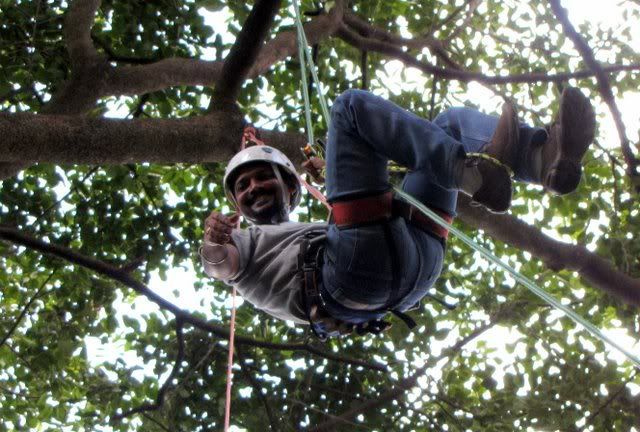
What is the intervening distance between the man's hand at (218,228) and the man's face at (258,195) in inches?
17.4

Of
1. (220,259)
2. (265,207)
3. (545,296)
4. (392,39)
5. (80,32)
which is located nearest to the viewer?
(545,296)

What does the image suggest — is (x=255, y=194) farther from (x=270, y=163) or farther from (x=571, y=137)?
(x=571, y=137)

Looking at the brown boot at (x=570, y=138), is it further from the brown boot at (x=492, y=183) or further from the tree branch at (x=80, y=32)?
the tree branch at (x=80, y=32)

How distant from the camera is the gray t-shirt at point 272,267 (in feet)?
10.8

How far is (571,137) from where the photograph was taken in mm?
2820

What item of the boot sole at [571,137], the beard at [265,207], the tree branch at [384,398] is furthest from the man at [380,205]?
the tree branch at [384,398]

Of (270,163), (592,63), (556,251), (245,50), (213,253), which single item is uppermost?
(245,50)

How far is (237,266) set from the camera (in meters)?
3.27

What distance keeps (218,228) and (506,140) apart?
104cm

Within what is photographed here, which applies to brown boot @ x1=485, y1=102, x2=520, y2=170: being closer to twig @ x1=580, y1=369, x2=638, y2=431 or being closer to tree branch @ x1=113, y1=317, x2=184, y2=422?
tree branch @ x1=113, y1=317, x2=184, y2=422

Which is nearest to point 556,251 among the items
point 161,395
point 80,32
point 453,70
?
point 453,70

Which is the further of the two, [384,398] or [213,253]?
[384,398]

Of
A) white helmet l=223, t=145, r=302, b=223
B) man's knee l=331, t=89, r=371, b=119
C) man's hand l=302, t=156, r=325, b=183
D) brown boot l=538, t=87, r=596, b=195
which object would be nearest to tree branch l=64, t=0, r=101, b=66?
white helmet l=223, t=145, r=302, b=223

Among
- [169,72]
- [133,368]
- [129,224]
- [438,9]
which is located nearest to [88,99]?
[169,72]
